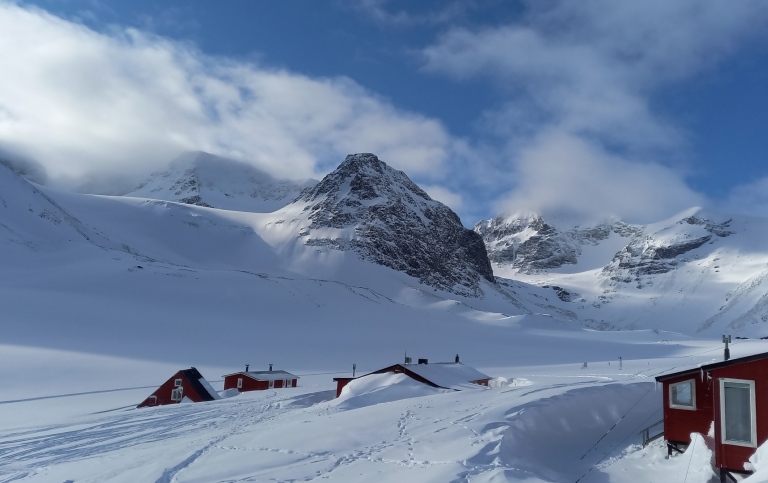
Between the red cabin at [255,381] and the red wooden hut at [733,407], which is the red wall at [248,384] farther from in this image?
the red wooden hut at [733,407]

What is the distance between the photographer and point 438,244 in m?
156

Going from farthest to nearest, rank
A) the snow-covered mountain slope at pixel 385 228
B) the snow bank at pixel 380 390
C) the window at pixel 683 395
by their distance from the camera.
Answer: the snow-covered mountain slope at pixel 385 228, the snow bank at pixel 380 390, the window at pixel 683 395

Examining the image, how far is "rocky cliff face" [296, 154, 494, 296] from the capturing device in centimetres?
13888

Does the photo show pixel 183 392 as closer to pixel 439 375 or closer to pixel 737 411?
pixel 439 375

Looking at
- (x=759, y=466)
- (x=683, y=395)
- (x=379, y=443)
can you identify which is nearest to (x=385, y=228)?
(x=379, y=443)

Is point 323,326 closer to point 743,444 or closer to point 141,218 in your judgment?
point 743,444

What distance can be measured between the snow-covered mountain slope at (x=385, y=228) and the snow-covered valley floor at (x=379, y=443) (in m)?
111

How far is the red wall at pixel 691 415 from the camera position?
13.1 metres

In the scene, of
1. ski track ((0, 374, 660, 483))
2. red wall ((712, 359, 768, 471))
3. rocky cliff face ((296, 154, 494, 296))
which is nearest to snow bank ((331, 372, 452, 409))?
ski track ((0, 374, 660, 483))

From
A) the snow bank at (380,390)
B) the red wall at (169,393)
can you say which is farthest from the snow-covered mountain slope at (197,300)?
the snow bank at (380,390)

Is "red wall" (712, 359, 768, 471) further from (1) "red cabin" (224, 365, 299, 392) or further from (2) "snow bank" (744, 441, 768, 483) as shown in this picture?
(1) "red cabin" (224, 365, 299, 392)

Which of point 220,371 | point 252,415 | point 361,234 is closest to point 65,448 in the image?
point 252,415

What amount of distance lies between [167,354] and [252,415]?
32085 mm

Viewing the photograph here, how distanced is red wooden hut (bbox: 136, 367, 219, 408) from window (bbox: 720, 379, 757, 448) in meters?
26.7
